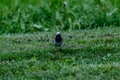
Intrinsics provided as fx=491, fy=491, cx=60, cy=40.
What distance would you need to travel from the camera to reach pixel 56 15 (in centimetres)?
888

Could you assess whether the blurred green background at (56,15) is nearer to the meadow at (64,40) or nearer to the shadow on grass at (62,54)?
the meadow at (64,40)

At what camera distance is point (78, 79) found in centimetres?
492

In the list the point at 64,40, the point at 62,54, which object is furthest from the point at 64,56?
the point at 64,40

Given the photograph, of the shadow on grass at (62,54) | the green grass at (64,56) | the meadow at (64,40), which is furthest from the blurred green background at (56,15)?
the shadow on grass at (62,54)

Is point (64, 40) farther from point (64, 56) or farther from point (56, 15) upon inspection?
point (56, 15)

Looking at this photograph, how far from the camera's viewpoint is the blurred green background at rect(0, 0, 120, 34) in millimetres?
8617

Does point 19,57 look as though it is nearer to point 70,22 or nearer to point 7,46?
point 7,46

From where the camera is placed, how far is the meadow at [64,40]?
530 cm

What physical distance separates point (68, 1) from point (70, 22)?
34.3 inches

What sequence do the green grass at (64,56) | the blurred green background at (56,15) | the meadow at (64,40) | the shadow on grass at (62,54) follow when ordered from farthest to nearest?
A: the blurred green background at (56,15) → the shadow on grass at (62,54) → the meadow at (64,40) → the green grass at (64,56)

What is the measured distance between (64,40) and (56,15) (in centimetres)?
184

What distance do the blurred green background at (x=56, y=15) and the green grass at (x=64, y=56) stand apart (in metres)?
0.74

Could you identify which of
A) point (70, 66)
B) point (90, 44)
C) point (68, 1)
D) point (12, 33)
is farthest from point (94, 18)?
point (70, 66)

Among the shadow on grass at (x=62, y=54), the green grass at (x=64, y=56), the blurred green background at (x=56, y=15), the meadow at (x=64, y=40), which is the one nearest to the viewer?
the green grass at (x=64, y=56)
